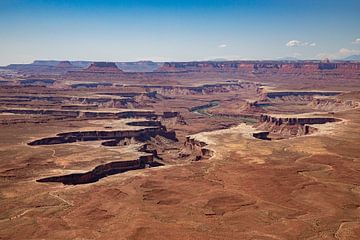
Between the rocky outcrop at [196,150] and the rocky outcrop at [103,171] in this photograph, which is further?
the rocky outcrop at [196,150]

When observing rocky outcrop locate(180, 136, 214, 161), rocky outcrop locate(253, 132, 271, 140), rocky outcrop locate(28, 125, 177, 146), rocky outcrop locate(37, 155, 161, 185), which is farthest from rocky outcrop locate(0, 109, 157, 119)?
rocky outcrop locate(37, 155, 161, 185)

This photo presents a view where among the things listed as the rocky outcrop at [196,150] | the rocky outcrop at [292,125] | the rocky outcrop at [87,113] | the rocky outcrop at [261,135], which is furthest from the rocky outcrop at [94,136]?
the rocky outcrop at [292,125]

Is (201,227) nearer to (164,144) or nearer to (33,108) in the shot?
(164,144)

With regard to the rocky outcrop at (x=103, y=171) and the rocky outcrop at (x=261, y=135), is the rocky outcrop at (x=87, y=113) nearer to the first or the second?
the rocky outcrop at (x=261, y=135)

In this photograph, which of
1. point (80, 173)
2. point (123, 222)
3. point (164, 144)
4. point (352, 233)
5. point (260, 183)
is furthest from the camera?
point (164, 144)

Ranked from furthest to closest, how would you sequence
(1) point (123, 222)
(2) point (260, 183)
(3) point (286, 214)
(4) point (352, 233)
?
(2) point (260, 183), (3) point (286, 214), (1) point (123, 222), (4) point (352, 233)

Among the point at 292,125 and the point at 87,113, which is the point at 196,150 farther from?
the point at 87,113

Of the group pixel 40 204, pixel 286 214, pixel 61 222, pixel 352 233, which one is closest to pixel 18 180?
pixel 40 204

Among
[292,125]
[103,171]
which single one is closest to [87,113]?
[292,125]

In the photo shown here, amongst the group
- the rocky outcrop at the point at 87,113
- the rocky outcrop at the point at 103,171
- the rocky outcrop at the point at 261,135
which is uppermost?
the rocky outcrop at the point at 103,171

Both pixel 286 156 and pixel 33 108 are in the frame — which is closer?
pixel 286 156
